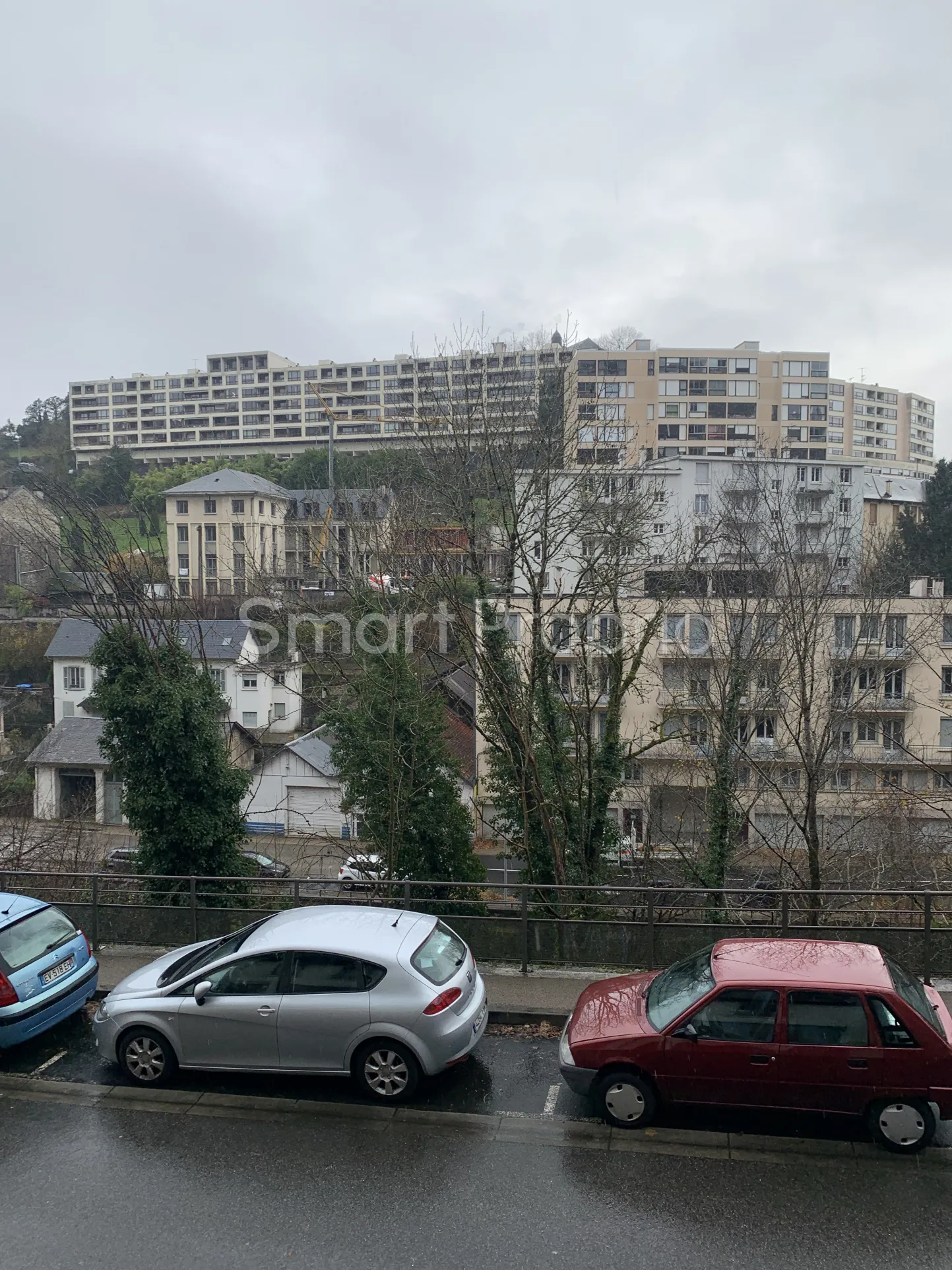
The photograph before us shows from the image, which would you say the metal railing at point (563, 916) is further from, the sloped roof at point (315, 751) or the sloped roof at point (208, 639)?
the sloped roof at point (208, 639)

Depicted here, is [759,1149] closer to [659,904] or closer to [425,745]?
[659,904]

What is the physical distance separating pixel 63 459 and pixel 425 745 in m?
95.0

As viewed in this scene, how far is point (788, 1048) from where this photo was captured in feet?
17.8

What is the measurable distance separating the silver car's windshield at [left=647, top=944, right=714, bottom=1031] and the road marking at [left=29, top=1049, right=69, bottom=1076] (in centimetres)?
468

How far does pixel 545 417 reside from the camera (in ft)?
45.2

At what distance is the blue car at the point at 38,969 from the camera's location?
677 cm

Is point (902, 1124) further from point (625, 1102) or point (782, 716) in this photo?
point (782, 716)

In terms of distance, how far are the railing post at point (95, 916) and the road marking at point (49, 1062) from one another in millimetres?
2128

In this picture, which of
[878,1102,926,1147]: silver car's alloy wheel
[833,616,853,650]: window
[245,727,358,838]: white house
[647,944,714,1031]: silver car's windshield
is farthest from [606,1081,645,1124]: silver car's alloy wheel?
[245,727,358,838]: white house

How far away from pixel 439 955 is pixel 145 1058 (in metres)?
2.28

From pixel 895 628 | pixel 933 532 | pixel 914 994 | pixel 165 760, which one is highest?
pixel 933 532

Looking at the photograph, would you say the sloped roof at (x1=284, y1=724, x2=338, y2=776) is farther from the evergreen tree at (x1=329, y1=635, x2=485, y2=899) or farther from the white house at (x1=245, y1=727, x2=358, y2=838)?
the evergreen tree at (x1=329, y1=635, x2=485, y2=899)

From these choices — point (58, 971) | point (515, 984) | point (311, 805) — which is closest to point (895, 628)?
point (311, 805)

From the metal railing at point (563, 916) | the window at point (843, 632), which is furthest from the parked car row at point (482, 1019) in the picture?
the window at point (843, 632)
